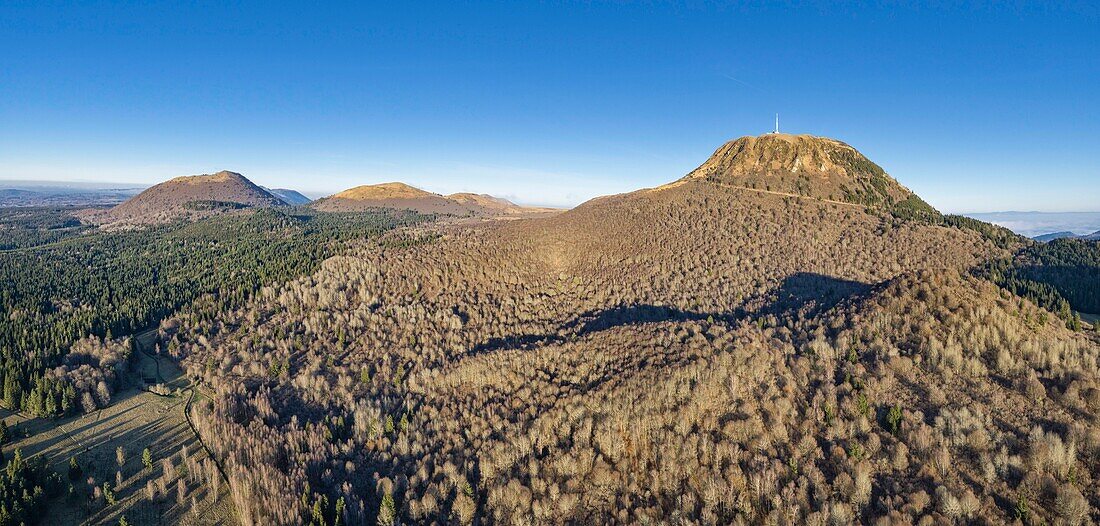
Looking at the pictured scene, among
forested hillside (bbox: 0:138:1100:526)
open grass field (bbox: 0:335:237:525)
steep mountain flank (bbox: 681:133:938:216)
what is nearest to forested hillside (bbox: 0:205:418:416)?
forested hillside (bbox: 0:138:1100:526)

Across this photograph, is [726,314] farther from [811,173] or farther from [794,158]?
[794,158]

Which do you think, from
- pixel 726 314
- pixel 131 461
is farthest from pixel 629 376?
pixel 131 461

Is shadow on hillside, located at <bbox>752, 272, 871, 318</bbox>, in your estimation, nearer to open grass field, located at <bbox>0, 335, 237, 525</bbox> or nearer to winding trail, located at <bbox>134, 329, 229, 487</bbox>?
winding trail, located at <bbox>134, 329, 229, 487</bbox>

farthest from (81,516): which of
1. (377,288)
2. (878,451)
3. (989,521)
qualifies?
(989,521)

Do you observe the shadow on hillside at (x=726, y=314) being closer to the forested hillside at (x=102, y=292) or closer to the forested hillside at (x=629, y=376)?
the forested hillside at (x=629, y=376)

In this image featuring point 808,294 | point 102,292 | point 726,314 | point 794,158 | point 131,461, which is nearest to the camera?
point 131,461

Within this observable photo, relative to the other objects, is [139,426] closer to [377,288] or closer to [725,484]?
[377,288]

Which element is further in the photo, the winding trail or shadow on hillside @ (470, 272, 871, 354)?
shadow on hillside @ (470, 272, 871, 354)
